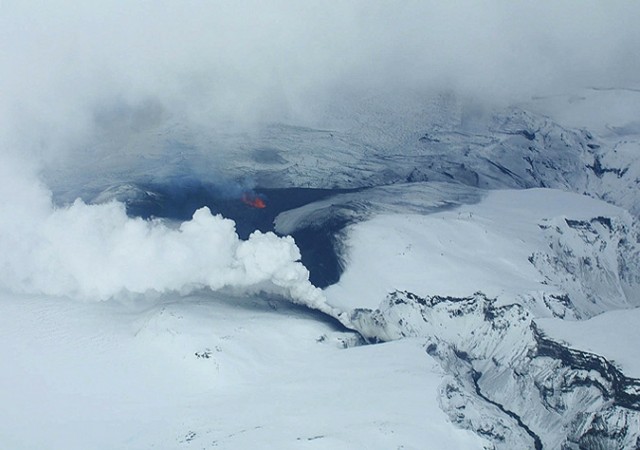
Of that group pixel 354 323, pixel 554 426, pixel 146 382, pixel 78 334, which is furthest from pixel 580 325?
pixel 78 334

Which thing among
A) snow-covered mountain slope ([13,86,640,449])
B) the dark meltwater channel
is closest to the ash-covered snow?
snow-covered mountain slope ([13,86,640,449])

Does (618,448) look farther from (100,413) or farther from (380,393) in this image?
(100,413)

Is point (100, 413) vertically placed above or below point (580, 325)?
below

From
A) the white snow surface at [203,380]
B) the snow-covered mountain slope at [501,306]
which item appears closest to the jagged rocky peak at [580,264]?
the snow-covered mountain slope at [501,306]

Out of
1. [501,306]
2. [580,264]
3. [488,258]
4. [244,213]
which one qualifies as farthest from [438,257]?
[244,213]

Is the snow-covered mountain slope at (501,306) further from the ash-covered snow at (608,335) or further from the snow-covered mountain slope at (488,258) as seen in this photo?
the ash-covered snow at (608,335)

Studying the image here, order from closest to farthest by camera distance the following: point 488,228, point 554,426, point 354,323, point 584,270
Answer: point 554,426 < point 354,323 < point 488,228 < point 584,270

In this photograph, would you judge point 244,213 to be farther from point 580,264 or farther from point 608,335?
point 608,335
